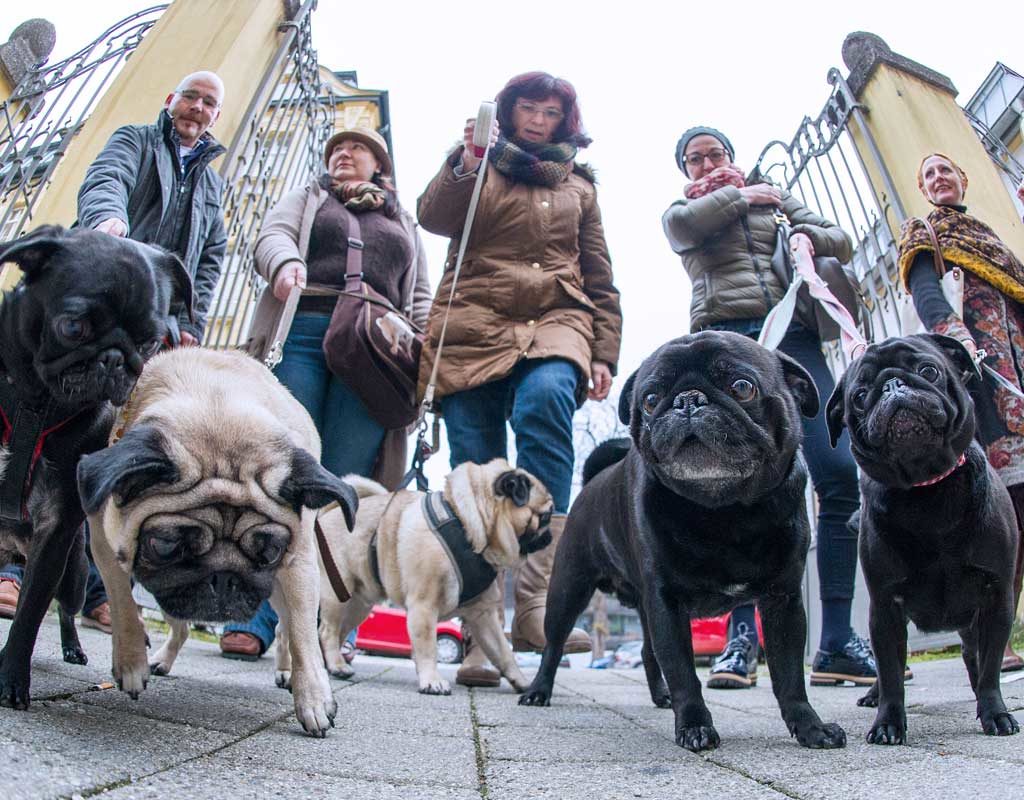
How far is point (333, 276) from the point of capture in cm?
429

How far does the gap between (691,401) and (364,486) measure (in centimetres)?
268

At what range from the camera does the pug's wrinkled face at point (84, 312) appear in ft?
6.58

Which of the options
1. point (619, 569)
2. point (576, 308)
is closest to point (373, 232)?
point (576, 308)

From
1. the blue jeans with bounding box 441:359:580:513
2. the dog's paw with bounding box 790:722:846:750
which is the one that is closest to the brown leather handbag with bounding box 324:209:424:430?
the blue jeans with bounding box 441:359:580:513

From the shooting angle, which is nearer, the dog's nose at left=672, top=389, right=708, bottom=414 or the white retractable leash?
the dog's nose at left=672, top=389, right=708, bottom=414

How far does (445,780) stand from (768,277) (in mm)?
3221

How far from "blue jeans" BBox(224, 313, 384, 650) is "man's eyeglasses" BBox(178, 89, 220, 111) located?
1.15 metres

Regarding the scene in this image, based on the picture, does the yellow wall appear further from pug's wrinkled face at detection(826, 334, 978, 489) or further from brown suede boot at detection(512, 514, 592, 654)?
pug's wrinkled face at detection(826, 334, 978, 489)

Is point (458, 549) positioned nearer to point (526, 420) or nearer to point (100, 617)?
point (526, 420)

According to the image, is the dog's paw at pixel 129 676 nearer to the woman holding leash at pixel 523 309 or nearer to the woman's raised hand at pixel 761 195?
the woman holding leash at pixel 523 309

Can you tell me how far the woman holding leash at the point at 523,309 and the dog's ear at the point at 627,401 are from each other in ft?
3.92

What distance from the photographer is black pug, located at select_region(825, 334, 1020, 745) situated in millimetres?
2223

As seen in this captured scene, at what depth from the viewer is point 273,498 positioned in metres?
2.03

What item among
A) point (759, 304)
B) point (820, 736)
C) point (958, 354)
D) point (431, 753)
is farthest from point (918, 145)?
point (431, 753)
